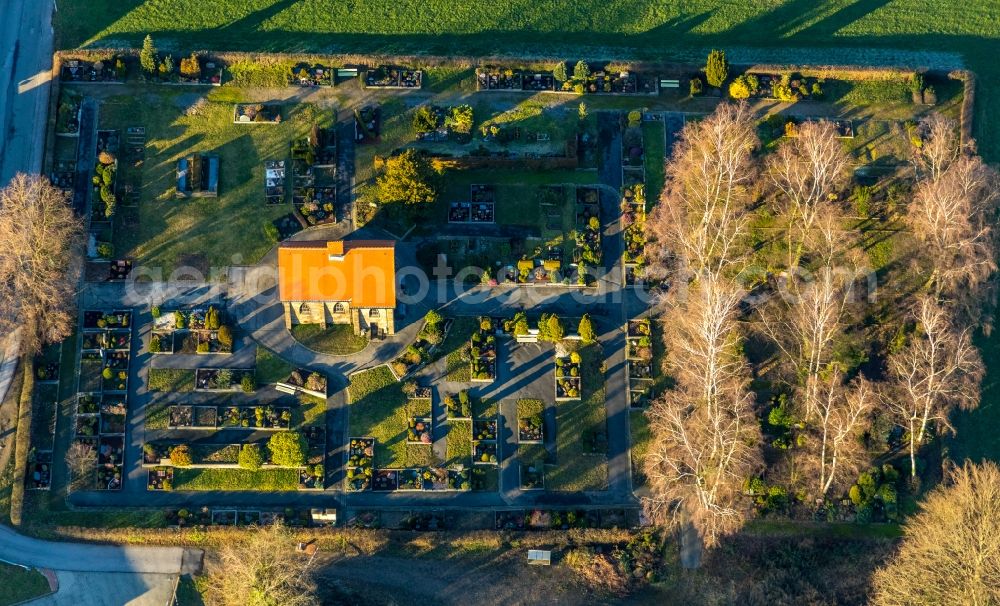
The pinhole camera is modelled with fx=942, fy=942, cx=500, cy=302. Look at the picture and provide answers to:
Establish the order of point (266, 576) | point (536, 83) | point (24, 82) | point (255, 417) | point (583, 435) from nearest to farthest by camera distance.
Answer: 1. point (266, 576)
2. point (255, 417)
3. point (583, 435)
4. point (24, 82)
5. point (536, 83)

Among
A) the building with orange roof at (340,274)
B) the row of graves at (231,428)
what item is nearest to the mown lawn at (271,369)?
the row of graves at (231,428)

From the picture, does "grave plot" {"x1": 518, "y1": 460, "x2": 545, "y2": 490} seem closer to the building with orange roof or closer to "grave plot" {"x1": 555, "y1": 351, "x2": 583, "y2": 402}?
"grave plot" {"x1": 555, "y1": 351, "x2": 583, "y2": 402}

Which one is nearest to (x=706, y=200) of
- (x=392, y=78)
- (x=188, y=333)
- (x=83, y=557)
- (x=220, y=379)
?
(x=392, y=78)

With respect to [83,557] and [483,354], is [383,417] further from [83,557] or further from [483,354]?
[83,557]

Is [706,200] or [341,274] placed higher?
[706,200]

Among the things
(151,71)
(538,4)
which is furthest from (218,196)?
(538,4)

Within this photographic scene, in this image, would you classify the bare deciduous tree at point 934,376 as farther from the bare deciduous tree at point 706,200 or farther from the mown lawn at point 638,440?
the mown lawn at point 638,440

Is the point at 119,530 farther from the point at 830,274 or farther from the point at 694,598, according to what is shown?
the point at 830,274
